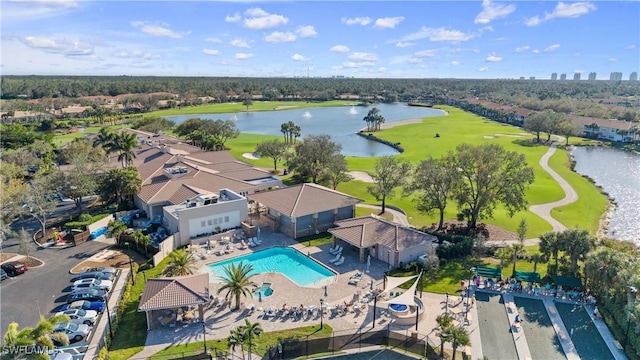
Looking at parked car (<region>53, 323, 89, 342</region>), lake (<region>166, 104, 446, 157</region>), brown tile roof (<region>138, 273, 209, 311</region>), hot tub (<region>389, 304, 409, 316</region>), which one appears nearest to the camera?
parked car (<region>53, 323, 89, 342</region>)

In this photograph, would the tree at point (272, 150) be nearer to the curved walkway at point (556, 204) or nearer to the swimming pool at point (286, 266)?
the swimming pool at point (286, 266)

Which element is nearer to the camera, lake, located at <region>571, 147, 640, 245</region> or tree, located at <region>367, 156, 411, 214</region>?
tree, located at <region>367, 156, 411, 214</region>

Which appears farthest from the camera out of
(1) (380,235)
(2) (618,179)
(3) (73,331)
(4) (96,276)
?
(2) (618,179)

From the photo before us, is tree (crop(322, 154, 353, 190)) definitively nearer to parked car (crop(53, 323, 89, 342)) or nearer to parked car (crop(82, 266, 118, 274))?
parked car (crop(82, 266, 118, 274))

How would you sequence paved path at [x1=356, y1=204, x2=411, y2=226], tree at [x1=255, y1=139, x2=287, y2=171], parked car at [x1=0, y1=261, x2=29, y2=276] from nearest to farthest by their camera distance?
parked car at [x1=0, y1=261, x2=29, y2=276], paved path at [x1=356, y1=204, x2=411, y2=226], tree at [x1=255, y1=139, x2=287, y2=171]

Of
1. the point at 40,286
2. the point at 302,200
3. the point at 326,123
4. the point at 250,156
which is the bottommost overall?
the point at 40,286

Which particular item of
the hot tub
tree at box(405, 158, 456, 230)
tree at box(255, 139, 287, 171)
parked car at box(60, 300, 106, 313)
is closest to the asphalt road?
parked car at box(60, 300, 106, 313)

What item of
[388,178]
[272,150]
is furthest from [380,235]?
[272,150]

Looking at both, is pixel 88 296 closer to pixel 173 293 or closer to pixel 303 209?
pixel 173 293
